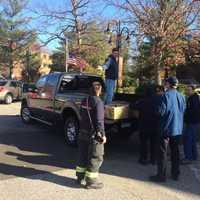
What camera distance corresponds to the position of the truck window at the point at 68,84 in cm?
1210

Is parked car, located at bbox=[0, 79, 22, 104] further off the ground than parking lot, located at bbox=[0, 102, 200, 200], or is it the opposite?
parked car, located at bbox=[0, 79, 22, 104]

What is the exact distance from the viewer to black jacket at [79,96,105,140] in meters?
→ 7.28

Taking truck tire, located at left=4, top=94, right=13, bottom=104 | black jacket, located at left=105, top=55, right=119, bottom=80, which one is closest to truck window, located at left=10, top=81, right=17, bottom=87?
truck tire, located at left=4, top=94, right=13, bottom=104

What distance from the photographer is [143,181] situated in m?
7.86

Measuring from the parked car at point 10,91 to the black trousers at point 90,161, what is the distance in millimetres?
18160

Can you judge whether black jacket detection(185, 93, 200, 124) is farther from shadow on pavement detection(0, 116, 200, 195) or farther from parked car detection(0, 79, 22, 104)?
parked car detection(0, 79, 22, 104)

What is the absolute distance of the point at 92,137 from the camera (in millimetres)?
7348

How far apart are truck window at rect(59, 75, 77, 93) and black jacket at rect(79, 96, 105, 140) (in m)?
4.62

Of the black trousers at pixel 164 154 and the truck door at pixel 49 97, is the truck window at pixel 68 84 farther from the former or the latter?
the black trousers at pixel 164 154

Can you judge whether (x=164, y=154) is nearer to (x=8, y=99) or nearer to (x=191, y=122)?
(x=191, y=122)

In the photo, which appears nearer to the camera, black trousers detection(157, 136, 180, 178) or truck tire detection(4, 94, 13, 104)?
black trousers detection(157, 136, 180, 178)

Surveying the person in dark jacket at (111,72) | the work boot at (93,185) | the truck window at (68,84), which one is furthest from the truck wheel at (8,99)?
the work boot at (93,185)

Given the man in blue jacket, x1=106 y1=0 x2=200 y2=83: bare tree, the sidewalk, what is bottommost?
the sidewalk

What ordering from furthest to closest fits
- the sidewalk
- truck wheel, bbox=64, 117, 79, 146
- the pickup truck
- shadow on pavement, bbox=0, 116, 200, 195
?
1. truck wheel, bbox=64, 117, 79, 146
2. the pickup truck
3. shadow on pavement, bbox=0, 116, 200, 195
4. the sidewalk
